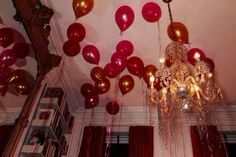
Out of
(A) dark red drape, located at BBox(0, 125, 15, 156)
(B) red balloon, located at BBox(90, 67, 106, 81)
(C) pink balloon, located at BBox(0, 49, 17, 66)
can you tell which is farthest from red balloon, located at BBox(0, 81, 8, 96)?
(B) red balloon, located at BBox(90, 67, 106, 81)

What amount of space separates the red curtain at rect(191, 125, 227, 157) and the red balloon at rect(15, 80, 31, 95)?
2.54 metres

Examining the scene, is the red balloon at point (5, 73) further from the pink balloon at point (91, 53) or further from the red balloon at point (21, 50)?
the pink balloon at point (91, 53)

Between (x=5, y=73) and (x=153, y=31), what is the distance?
6.45ft

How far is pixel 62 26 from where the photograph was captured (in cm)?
360

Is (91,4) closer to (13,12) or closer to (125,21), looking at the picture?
(125,21)

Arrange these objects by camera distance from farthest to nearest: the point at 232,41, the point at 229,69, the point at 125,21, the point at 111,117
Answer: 1. the point at 111,117
2. the point at 229,69
3. the point at 232,41
4. the point at 125,21

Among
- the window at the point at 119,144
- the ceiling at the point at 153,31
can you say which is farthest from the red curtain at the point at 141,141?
the ceiling at the point at 153,31

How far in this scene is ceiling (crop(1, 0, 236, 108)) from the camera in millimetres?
3297

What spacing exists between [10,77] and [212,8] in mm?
2516

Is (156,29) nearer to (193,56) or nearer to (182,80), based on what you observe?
(193,56)

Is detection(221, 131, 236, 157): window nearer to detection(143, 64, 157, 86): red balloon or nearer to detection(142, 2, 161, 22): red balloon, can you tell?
detection(143, 64, 157, 86): red balloon

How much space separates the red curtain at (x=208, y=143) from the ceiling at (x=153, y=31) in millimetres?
807

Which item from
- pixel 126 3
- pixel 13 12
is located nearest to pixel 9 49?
pixel 13 12

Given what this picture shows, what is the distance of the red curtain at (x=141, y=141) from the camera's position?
3.91 m
